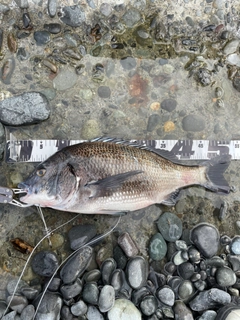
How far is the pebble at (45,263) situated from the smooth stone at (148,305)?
38.9 inches

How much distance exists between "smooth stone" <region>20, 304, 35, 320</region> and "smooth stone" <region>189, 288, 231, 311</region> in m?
1.65

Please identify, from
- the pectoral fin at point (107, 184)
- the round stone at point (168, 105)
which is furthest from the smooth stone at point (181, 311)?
the round stone at point (168, 105)

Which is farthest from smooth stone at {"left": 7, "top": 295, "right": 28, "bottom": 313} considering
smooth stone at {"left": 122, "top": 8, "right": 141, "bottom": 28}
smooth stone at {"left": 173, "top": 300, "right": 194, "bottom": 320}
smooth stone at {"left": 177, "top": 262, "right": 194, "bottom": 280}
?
smooth stone at {"left": 122, "top": 8, "right": 141, "bottom": 28}

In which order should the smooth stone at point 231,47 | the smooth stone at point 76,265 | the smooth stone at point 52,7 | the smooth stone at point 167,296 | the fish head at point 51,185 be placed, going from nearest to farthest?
1. the fish head at point 51,185
2. the smooth stone at point 76,265
3. the smooth stone at point 167,296
4. the smooth stone at point 52,7
5. the smooth stone at point 231,47

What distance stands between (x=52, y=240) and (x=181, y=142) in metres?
1.83

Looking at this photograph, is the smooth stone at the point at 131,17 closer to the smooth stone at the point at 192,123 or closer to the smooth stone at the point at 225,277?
the smooth stone at the point at 192,123

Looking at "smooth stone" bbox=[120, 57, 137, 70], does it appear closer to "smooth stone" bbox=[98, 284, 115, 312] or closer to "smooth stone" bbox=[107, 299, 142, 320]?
"smooth stone" bbox=[98, 284, 115, 312]

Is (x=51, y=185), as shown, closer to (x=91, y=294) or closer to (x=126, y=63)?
(x=91, y=294)

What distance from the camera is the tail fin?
346cm

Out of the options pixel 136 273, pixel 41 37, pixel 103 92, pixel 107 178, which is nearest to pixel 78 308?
pixel 136 273

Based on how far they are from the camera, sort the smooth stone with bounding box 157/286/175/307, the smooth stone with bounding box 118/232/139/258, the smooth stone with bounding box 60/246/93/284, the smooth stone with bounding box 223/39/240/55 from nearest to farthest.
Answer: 1. the smooth stone with bounding box 60/246/93/284
2. the smooth stone with bounding box 157/286/175/307
3. the smooth stone with bounding box 118/232/139/258
4. the smooth stone with bounding box 223/39/240/55

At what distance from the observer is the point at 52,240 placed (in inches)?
134

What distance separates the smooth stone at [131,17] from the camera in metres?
3.70

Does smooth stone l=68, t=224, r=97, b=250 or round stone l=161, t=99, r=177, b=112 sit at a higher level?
round stone l=161, t=99, r=177, b=112
